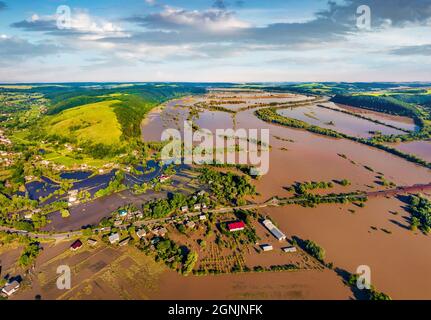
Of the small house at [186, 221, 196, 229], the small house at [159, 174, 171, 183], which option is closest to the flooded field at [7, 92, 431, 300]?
the small house at [186, 221, 196, 229]

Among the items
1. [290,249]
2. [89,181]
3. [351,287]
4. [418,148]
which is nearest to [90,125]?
[89,181]

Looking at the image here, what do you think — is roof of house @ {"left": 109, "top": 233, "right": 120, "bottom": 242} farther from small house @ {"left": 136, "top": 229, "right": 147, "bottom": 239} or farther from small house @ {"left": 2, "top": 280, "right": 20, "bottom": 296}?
small house @ {"left": 2, "top": 280, "right": 20, "bottom": 296}

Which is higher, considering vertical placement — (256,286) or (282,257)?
(282,257)

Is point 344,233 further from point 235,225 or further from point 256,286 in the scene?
point 256,286

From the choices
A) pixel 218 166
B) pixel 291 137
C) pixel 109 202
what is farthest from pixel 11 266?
pixel 291 137

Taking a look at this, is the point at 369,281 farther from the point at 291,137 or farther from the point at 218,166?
the point at 291,137
